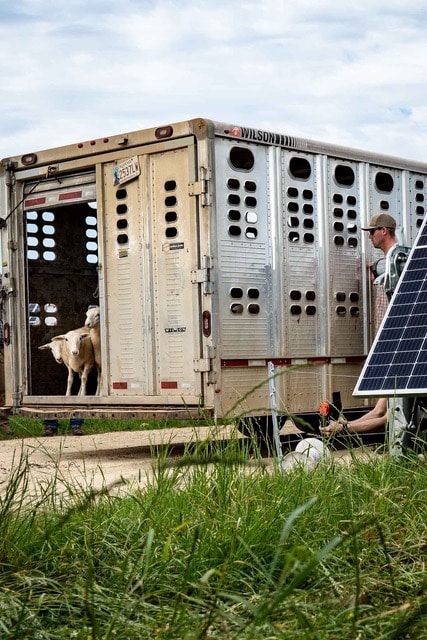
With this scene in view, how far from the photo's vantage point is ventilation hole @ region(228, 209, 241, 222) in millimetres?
11148

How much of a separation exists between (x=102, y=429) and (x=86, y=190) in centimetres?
436

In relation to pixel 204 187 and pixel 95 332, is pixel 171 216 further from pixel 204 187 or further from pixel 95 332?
pixel 95 332

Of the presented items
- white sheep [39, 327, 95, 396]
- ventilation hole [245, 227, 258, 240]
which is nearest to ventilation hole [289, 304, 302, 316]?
ventilation hole [245, 227, 258, 240]

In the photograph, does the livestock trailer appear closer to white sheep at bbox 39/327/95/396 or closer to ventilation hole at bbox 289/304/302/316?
ventilation hole at bbox 289/304/302/316

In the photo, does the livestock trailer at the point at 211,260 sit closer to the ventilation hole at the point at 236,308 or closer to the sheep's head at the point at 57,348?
the ventilation hole at the point at 236,308

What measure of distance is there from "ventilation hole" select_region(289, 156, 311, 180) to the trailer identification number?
5.78 feet

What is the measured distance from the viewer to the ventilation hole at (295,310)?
11.7 meters

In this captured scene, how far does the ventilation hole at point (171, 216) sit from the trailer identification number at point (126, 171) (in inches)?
24.6

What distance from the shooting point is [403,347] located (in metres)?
7.06

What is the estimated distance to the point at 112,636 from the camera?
335cm

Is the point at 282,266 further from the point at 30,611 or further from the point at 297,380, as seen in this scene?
the point at 30,611

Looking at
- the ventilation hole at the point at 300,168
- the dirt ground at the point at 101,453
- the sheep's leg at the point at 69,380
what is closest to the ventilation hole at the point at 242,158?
the ventilation hole at the point at 300,168

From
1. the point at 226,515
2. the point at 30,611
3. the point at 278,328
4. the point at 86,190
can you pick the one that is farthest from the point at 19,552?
the point at 86,190

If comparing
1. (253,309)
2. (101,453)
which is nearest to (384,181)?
(253,309)
